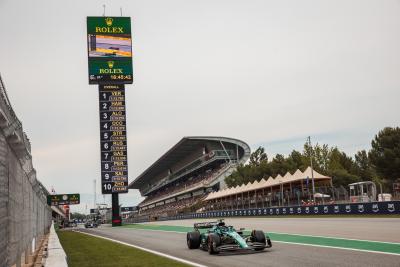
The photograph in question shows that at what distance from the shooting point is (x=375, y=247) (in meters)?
10.9

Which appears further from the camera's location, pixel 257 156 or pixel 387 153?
pixel 257 156

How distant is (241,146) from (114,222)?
41.5 m

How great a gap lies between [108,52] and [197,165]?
5267 centimetres

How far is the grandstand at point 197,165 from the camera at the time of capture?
87125mm

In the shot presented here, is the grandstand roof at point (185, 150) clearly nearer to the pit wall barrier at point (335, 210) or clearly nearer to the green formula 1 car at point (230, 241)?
the pit wall barrier at point (335, 210)

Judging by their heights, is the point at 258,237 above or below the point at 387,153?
below

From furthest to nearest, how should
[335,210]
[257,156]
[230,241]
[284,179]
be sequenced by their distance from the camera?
[257,156], [284,179], [335,210], [230,241]

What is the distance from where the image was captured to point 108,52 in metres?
52.1

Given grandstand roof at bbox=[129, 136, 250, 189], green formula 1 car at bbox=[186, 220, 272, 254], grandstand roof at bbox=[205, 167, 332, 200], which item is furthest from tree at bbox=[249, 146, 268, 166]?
green formula 1 car at bbox=[186, 220, 272, 254]

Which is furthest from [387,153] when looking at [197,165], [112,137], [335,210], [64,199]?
[197,165]

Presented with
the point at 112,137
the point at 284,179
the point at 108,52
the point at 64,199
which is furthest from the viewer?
the point at 64,199

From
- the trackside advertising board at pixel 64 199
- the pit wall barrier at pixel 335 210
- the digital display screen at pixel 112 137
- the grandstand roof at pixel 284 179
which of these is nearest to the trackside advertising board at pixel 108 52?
the digital display screen at pixel 112 137

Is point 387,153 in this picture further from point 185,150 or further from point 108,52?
point 185,150

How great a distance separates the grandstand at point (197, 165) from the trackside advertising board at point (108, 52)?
29.6m
